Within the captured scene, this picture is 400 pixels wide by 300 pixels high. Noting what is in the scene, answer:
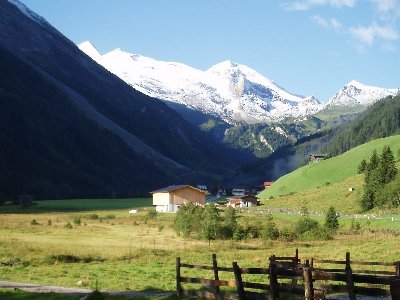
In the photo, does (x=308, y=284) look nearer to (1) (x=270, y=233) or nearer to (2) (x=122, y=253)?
(2) (x=122, y=253)

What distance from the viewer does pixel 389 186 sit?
385ft

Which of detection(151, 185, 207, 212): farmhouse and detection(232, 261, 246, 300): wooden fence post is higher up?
detection(151, 185, 207, 212): farmhouse

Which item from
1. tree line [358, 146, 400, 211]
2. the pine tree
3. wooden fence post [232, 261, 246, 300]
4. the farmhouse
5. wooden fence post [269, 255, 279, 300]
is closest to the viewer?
wooden fence post [269, 255, 279, 300]

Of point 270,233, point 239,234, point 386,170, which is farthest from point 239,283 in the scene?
point 386,170

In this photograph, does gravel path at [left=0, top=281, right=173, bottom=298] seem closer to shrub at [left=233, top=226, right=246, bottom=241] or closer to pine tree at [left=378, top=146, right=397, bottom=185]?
shrub at [left=233, top=226, right=246, bottom=241]

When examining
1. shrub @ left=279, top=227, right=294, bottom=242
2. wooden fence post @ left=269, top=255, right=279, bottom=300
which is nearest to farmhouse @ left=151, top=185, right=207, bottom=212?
shrub @ left=279, top=227, right=294, bottom=242

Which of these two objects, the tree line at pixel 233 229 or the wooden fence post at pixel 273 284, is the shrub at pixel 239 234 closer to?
the tree line at pixel 233 229

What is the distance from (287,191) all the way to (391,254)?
155 m

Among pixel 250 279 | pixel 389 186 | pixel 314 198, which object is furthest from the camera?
pixel 314 198

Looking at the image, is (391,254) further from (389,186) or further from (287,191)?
(287,191)

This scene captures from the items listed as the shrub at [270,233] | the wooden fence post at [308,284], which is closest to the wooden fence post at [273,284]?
the wooden fence post at [308,284]

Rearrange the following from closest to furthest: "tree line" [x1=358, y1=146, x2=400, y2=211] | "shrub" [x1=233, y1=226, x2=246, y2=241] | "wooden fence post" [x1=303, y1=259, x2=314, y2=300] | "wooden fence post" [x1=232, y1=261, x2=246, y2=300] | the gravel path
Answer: "wooden fence post" [x1=303, y1=259, x2=314, y2=300] < "wooden fence post" [x1=232, y1=261, x2=246, y2=300] < the gravel path < "shrub" [x1=233, y1=226, x2=246, y2=241] < "tree line" [x1=358, y1=146, x2=400, y2=211]

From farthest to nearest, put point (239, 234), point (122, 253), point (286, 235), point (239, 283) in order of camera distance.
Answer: point (239, 234) < point (286, 235) < point (122, 253) < point (239, 283)

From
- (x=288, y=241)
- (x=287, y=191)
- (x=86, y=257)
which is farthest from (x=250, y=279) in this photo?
(x=287, y=191)
